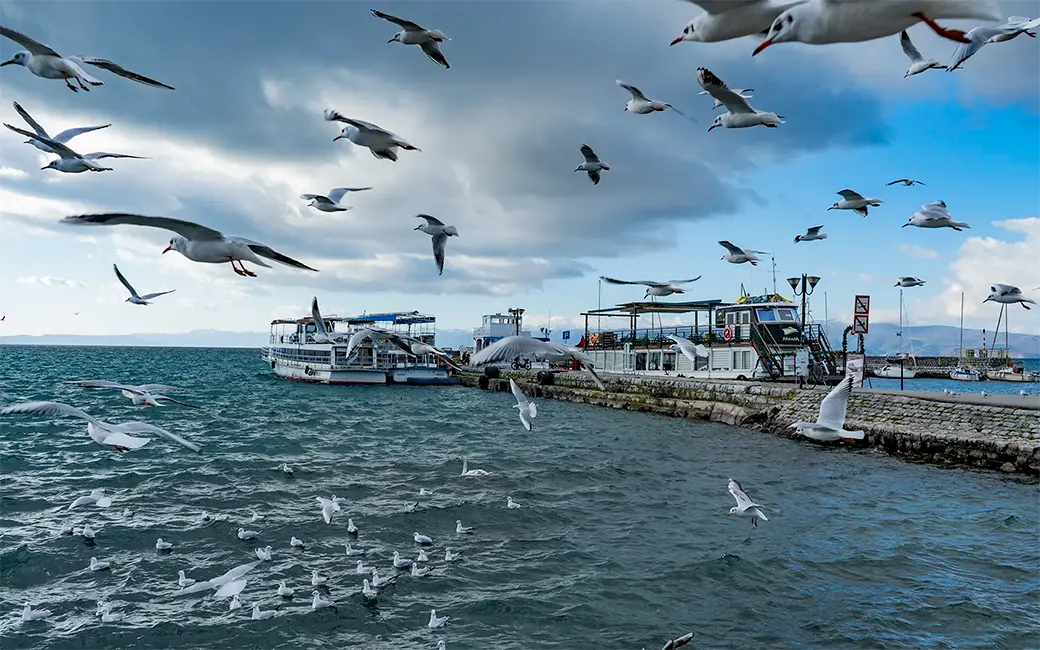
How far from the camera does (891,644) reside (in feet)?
27.2

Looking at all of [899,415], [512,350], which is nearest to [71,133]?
[512,350]

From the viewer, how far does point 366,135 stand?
8.70 meters

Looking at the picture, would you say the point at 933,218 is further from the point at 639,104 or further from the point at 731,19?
the point at 731,19

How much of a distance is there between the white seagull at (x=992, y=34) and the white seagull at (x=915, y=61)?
0.68 feet

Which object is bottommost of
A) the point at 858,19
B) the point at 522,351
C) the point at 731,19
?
the point at 522,351

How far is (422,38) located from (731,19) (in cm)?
465

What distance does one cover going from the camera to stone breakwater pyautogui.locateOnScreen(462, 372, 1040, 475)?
725 inches

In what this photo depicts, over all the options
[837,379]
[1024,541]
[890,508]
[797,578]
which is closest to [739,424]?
[837,379]

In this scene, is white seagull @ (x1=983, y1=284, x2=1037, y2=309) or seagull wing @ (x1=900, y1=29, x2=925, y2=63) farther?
white seagull @ (x1=983, y1=284, x2=1037, y2=309)

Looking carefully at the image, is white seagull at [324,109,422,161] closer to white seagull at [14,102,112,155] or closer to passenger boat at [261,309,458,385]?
white seagull at [14,102,112,155]

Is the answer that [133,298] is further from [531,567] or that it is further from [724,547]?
[724,547]

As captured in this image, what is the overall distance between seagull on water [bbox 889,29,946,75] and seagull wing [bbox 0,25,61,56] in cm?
853

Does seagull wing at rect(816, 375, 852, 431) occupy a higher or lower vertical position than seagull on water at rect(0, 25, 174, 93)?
lower

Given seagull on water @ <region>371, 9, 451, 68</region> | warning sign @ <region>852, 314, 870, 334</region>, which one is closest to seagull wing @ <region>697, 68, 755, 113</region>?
seagull on water @ <region>371, 9, 451, 68</region>
